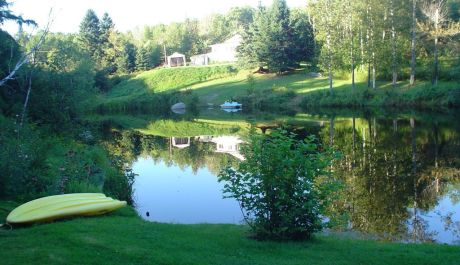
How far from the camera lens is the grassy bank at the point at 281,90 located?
41031mm

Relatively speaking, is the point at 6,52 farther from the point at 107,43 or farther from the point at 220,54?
the point at 220,54

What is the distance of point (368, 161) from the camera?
18.4 metres

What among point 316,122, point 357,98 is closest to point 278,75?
point 357,98

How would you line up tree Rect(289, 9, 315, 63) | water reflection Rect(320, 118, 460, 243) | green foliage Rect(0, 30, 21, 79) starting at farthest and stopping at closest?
tree Rect(289, 9, 315, 63) → green foliage Rect(0, 30, 21, 79) → water reflection Rect(320, 118, 460, 243)

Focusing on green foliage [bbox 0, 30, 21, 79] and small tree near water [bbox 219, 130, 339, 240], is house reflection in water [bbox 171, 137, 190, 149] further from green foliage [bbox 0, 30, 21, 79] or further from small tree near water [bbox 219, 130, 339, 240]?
small tree near water [bbox 219, 130, 339, 240]

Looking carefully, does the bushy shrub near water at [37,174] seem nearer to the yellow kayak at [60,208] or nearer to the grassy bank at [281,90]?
the yellow kayak at [60,208]

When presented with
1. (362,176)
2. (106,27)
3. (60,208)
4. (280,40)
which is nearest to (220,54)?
(106,27)

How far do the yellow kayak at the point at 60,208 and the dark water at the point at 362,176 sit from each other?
329 cm

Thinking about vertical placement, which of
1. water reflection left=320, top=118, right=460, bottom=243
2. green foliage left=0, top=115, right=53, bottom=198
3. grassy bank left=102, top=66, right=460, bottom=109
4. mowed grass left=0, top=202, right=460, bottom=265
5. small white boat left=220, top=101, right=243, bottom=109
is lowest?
water reflection left=320, top=118, right=460, bottom=243

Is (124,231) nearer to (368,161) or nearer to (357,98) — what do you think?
(368,161)

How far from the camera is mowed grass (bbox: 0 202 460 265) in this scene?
6184 mm

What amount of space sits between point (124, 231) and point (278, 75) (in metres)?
58.8

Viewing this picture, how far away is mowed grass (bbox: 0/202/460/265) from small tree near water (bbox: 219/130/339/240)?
309 millimetres

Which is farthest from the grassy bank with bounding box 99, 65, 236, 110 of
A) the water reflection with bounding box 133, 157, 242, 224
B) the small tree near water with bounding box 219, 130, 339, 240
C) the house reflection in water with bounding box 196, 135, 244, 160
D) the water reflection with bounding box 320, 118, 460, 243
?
the small tree near water with bounding box 219, 130, 339, 240
